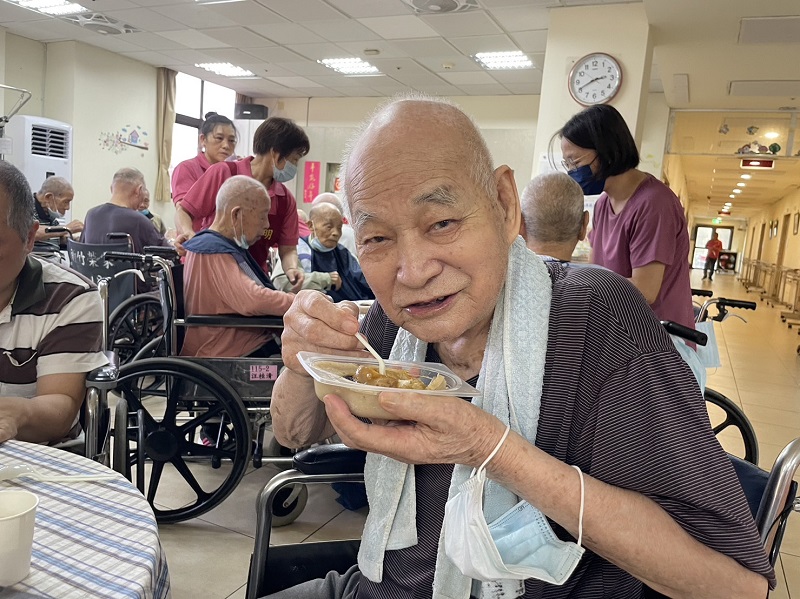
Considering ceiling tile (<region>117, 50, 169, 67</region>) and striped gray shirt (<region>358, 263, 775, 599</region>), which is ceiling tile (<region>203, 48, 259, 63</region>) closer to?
ceiling tile (<region>117, 50, 169, 67</region>)

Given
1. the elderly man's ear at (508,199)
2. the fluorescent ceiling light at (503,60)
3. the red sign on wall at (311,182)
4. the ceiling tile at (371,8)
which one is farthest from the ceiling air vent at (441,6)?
the red sign on wall at (311,182)

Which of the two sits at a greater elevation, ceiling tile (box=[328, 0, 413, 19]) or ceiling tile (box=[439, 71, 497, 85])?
ceiling tile (box=[439, 71, 497, 85])

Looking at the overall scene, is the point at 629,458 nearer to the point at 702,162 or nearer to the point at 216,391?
the point at 216,391

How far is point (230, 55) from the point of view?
7.80 metres

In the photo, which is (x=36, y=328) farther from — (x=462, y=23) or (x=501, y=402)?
(x=462, y=23)

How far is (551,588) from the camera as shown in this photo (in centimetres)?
89

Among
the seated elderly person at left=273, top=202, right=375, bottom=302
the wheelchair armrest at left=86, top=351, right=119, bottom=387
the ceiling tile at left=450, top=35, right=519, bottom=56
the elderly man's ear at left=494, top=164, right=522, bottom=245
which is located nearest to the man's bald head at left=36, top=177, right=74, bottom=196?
the seated elderly person at left=273, top=202, right=375, bottom=302

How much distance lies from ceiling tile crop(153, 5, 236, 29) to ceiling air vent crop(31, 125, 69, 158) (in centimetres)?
231

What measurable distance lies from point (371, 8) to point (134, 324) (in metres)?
3.65

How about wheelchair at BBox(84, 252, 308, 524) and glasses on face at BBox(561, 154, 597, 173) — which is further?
glasses on face at BBox(561, 154, 597, 173)

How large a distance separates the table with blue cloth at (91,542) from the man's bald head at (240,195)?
180 cm

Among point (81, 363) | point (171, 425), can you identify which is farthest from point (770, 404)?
point (81, 363)

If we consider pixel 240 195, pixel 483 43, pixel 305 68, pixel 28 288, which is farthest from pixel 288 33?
pixel 28 288

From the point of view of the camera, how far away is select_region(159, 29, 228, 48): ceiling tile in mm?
6991
